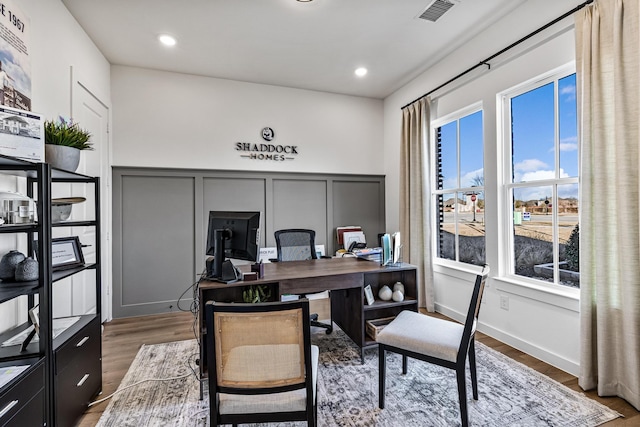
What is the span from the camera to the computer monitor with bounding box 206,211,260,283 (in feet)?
7.35

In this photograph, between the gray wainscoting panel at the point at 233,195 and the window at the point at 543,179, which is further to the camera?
the gray wainscoting panel at the point at 233,195

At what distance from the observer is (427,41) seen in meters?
3.28

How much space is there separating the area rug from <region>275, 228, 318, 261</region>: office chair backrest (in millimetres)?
1270

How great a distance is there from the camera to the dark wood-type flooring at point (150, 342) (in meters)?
1.94

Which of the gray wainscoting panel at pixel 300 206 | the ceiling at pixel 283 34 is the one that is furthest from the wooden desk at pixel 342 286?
the ceiling at pixel 283 34

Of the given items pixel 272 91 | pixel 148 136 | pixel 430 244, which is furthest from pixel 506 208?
pixel 148 136

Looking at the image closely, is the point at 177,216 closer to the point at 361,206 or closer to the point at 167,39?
the point at 167,39

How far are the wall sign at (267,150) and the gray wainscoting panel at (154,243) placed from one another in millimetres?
824

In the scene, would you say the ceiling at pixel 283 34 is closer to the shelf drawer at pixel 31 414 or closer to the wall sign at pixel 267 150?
the wall sign at pixel 267 150

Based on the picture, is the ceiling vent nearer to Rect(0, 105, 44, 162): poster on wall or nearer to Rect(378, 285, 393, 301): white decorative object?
Rect(378, 285, 393, 301): white decorative object

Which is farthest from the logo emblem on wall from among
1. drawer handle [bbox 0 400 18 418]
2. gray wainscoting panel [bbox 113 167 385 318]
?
drawer handle [bbox 0 400 18 418]

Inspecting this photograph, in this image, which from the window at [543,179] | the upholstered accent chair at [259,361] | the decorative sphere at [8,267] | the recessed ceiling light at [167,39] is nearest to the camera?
the upholstered accent chair at [259,361]

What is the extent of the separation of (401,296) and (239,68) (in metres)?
3.28

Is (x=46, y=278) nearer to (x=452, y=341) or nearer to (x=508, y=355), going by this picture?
(x=452, y=341)
